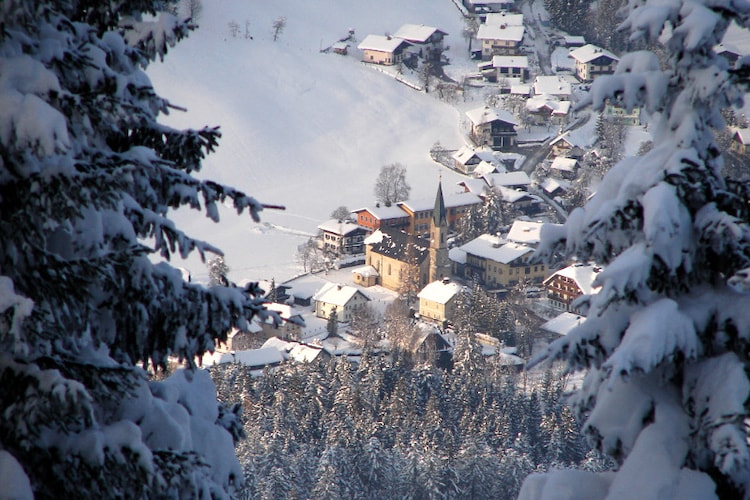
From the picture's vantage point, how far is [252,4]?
98062 mm

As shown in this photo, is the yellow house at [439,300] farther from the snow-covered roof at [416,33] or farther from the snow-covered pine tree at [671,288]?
the snow-covered roof at [416,33]

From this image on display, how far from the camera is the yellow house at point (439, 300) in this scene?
4638 centimetres

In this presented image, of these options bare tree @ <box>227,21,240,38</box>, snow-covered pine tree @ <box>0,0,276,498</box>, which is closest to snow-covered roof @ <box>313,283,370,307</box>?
snow-covered pine tree @ <box>0,0,276,498</box>

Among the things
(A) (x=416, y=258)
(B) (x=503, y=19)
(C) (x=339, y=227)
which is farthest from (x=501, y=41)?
(A) (x=416, y=258)

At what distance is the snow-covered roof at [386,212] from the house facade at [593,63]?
101 feet

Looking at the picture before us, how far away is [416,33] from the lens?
87.4 metres

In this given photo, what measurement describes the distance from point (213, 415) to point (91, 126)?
1738mm

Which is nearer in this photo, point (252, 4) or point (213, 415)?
point (213, 415)

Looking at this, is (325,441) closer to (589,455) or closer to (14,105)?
(589,455)

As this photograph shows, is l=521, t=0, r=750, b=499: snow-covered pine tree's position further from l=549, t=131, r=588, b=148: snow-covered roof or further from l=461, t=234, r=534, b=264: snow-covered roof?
l=549, t=131, r=588, b=148: snow-covered roof

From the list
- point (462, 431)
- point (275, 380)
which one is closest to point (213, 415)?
point (462, 431)

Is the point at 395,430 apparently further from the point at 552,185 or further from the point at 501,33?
the point at 501,33

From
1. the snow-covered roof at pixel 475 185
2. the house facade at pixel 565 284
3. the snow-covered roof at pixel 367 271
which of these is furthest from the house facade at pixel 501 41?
the house facade at pixel 565 284

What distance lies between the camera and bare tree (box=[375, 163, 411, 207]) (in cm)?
6444
